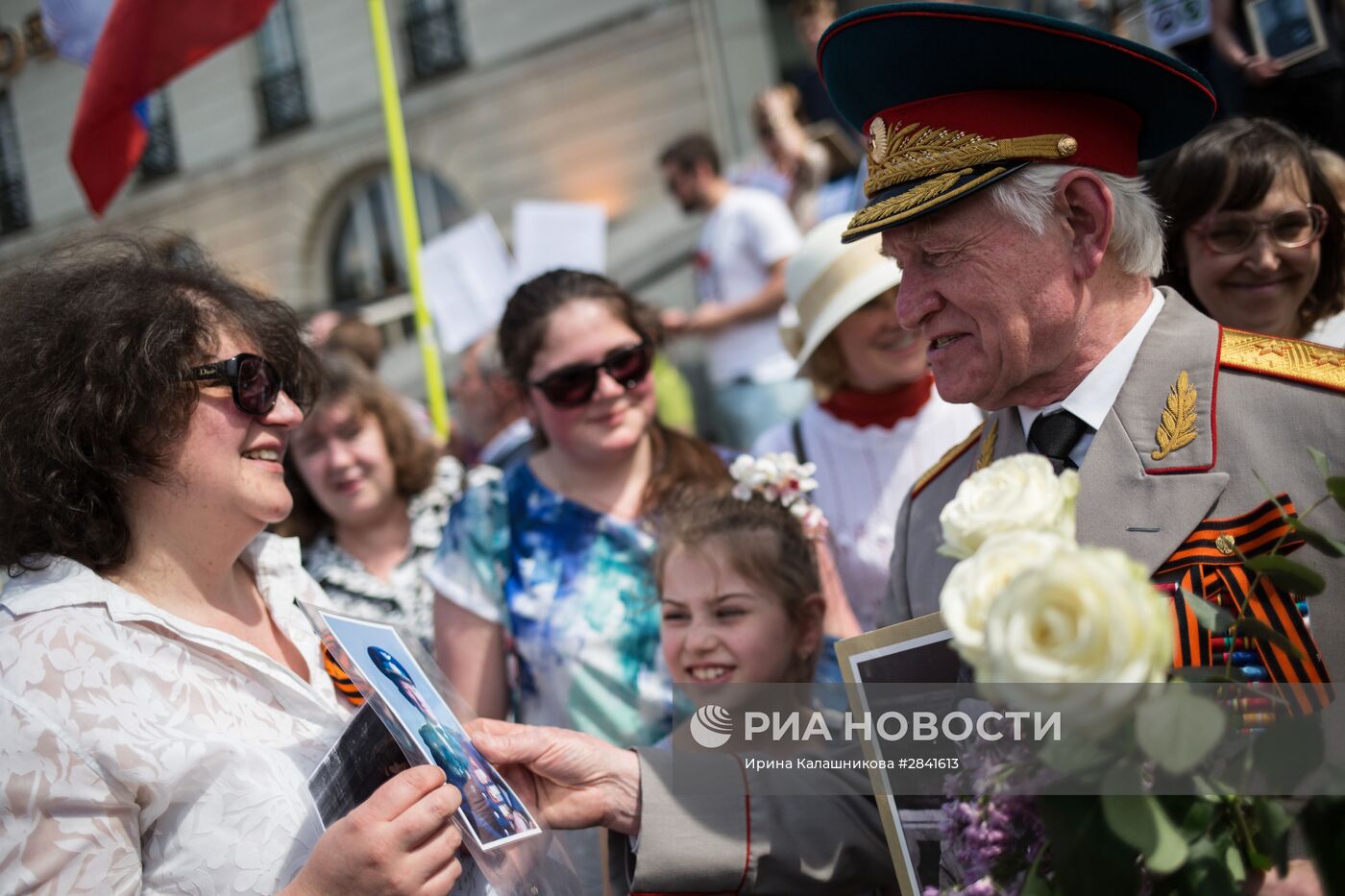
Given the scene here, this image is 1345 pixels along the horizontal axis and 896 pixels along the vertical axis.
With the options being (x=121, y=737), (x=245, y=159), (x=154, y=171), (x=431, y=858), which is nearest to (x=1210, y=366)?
(x=431, y=858)

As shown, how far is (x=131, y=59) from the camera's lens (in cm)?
522

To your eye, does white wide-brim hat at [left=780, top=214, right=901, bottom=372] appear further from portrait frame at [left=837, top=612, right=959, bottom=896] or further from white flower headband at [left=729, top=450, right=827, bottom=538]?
portrait frame at [left=837, top=612, right=959, bottom=896]

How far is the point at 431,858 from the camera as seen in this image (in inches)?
75.6

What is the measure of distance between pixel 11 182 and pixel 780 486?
Result: 2091 centimetres

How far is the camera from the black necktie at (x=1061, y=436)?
7.03 ft

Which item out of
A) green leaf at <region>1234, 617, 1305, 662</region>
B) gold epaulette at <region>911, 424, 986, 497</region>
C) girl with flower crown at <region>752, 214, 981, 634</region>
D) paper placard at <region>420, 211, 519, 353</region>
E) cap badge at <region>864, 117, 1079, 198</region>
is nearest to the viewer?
green leaf at <region>1234, 617, 1305, 662</region>

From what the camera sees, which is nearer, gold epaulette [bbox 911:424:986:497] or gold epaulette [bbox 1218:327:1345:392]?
gold epaulette [bbox 1218:327:1345:392]

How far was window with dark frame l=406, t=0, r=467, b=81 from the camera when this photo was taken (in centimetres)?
1692

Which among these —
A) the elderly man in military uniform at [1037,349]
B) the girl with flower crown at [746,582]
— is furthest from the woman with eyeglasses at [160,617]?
the girl with flower crown at [746,582]

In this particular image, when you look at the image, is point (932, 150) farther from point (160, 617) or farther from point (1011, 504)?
point (160, 617)

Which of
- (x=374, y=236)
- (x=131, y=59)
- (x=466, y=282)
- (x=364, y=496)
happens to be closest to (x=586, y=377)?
(x=364, y=496)

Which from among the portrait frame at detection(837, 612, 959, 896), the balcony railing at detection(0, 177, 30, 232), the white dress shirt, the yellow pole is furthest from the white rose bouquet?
the balcony railing at detection(0, 177, 30, 232)

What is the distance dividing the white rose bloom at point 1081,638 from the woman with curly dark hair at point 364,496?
321 centimetres

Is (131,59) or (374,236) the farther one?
(374,236)
